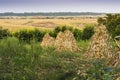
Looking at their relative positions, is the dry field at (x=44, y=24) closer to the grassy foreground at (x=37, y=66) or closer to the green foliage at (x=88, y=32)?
the green foliage at (x=88, y=32)

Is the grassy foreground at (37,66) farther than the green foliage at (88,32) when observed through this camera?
No

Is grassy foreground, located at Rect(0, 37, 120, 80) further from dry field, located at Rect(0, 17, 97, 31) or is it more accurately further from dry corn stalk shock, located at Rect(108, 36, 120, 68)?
dry field, located at Rect(0, 17, 97, 31)

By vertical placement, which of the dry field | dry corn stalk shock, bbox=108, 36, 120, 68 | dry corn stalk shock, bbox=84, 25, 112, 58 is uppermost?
dry corn stalk shock, bbox=108, 36, 120, 68

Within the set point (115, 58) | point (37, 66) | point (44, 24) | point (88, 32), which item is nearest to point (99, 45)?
point (115, 58)

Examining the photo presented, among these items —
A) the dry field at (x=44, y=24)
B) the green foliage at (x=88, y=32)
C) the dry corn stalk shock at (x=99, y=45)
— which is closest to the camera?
the dry corn stalk shock at (x=99, y=45)

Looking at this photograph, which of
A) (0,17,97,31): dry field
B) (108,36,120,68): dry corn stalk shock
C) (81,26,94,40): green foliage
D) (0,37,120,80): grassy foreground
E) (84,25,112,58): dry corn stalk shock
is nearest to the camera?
(0,37,120,80): grassy foreground

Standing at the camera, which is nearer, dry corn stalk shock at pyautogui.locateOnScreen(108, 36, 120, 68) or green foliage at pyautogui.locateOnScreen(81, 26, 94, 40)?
dry corn stalk shock at pyautogui.locateOnScreen(108, 36, 120, 68)

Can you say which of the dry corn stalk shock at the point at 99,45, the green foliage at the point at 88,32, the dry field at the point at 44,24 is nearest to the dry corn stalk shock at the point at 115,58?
the dry corn stalk shock at the point at 99,45

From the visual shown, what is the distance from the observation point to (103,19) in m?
36.1

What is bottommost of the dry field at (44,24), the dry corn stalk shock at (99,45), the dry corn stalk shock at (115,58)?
the dry field at (44,24)

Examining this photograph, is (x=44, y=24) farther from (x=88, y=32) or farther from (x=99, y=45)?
(x=99, y=45)

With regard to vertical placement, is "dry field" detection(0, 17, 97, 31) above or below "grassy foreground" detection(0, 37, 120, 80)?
below

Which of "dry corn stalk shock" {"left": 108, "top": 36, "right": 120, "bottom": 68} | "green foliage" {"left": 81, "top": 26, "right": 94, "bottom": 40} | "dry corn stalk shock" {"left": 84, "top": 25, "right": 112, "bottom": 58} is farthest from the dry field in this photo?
"dry corn stalk shock" {"left": 108, "top": 36, "right": 120, "bottom": 68}

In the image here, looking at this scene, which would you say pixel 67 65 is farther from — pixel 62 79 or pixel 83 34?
pixel 83 34
